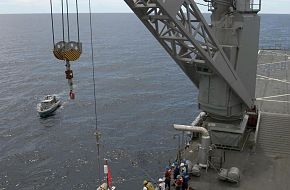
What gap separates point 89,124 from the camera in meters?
62.5

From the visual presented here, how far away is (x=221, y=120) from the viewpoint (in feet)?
88.8

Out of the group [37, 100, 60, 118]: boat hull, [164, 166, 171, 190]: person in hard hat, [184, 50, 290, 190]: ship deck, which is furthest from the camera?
[37, 100, 60, 118]: boat hull

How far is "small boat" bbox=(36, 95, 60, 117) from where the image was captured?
6752 cm

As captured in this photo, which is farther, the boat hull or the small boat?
the small boat

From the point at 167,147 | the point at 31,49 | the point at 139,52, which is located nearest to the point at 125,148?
the point at 167,147

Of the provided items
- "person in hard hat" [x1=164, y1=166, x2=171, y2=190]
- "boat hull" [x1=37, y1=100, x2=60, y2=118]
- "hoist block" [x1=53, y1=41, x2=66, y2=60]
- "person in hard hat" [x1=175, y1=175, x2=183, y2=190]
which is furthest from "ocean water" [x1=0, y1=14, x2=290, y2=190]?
"hoist block" [x1=53, y1=41, x2=66, y2=60]

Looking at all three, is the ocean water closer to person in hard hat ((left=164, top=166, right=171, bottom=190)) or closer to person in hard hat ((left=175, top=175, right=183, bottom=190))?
person in hard hat ((left=164, top=166, right=171, bottom=190))

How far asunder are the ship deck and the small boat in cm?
4273

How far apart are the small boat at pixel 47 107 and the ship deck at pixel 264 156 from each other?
42730 mm

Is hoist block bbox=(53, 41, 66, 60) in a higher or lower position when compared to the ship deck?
higher

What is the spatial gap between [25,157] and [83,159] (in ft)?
28.7

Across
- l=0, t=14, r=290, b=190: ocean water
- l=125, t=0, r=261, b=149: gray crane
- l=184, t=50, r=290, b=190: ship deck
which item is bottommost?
l=0, t=14, r=290, b=190: ocean water

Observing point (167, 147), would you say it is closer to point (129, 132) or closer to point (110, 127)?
point (129, 132)

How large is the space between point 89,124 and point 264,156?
4104 cm
